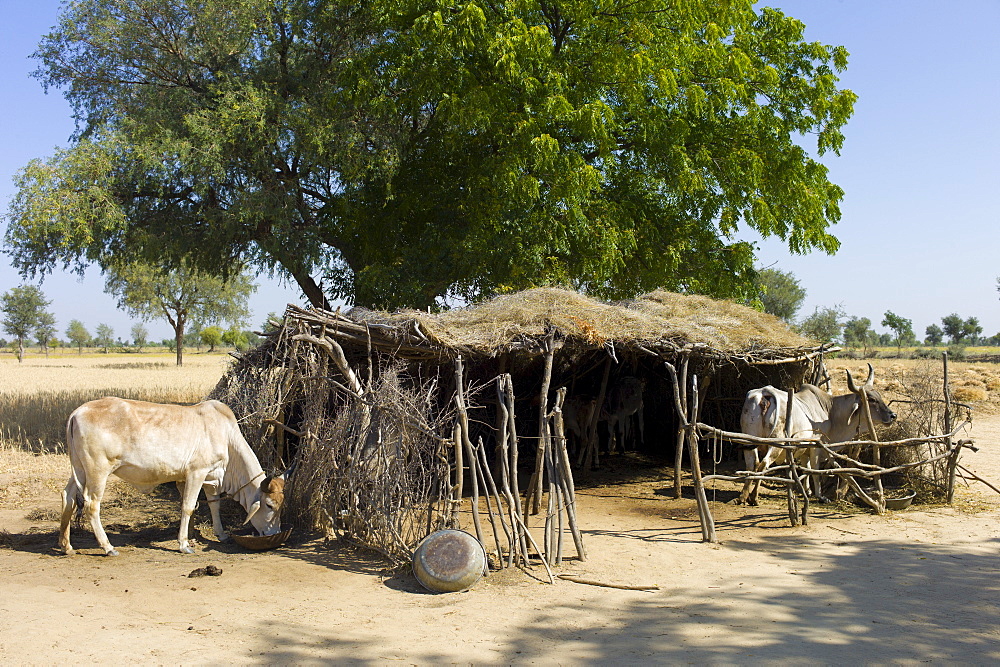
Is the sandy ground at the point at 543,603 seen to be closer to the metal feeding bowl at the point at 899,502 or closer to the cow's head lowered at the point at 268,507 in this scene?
the cow's head lowered at the point at 268,507

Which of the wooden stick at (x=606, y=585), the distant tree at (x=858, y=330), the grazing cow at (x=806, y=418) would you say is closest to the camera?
the wooden stick at (x=606, y=585)

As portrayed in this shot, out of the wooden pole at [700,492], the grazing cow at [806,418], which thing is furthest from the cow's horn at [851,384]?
the wooden pole at [700,492]

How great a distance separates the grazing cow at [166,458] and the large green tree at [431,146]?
6513mm

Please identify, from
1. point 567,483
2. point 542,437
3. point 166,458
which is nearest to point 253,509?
point 166,458

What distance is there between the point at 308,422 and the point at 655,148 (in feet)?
36.3

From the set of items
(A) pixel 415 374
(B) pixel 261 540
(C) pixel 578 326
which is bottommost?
(B) pixel 261 540

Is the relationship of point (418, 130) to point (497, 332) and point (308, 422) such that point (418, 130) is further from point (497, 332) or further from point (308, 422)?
point (308, 422)

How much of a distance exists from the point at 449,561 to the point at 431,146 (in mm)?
12016

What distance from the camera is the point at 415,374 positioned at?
438 inches

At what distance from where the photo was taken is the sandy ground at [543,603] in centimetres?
571

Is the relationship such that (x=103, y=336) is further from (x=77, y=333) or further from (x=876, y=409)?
(x=876, y=409)

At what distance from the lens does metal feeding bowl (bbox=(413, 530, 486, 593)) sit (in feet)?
23.2

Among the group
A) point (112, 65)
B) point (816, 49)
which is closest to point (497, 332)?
point (112, 65)

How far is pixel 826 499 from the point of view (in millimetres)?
11062
